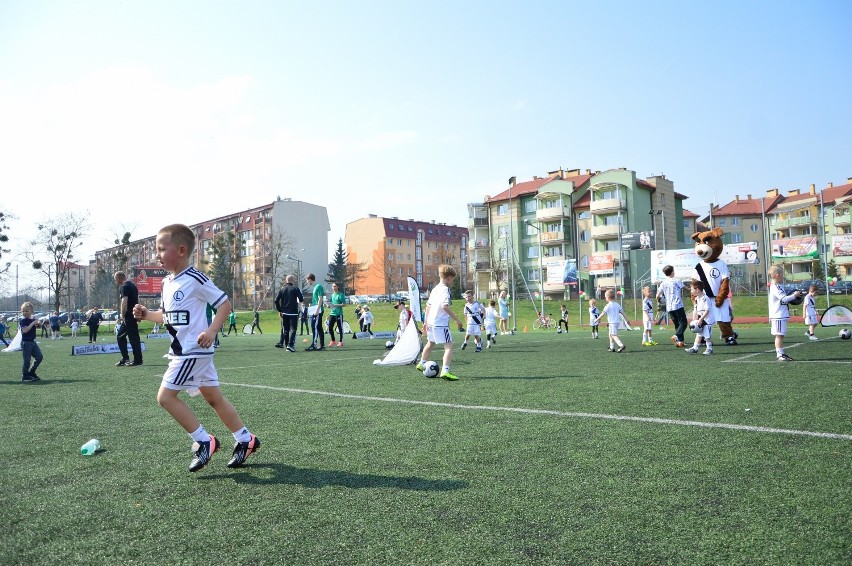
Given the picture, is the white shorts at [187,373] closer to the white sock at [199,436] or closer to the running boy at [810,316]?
the white sock at [199,436]

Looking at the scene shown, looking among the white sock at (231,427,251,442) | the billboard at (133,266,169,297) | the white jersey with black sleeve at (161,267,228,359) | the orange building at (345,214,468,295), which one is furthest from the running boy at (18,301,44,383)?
the orange building at (345,214,468,295)

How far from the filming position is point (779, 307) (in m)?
11.7

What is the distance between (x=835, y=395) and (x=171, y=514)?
686cm

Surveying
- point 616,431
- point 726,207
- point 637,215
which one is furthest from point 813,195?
point 616,431

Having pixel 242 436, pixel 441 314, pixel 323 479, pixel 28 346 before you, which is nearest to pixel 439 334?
pixel 441 314

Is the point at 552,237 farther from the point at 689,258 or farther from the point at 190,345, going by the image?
the point at 190,345

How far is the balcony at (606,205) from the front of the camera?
68.1m

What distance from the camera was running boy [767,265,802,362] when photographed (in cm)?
1154

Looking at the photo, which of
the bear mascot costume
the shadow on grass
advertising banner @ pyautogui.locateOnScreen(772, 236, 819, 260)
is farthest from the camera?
advertising banner @ pyautogui.locateOnScreen(772, 236, 819, 260)

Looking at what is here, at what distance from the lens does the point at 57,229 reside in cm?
6172

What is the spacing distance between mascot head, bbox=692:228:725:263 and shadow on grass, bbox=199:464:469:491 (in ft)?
37.3

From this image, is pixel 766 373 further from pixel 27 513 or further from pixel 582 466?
pixel 27 513

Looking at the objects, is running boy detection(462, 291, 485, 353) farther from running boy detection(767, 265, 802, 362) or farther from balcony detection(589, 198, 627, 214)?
balcony detection(589, 198, 627, 214)

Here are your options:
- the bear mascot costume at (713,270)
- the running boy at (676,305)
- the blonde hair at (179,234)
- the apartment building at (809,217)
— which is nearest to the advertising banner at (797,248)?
the apartment building at (809,217)
